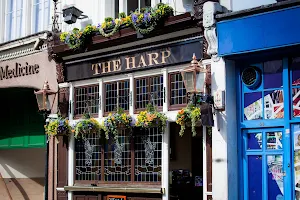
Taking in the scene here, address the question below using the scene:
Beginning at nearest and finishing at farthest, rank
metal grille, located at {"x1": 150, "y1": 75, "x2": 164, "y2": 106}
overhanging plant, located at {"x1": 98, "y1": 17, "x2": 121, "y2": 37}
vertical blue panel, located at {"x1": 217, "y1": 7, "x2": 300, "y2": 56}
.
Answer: vertical blue panel, located at {"x1": 217, "y1": 7, "x2": 300, "y2": 56}, metal grille, located at {"x1": 150, "y1": 75, "x2": 164, "y2": 106}, overhanging plant, located at {"x1": 98, "y1": 17, "x2": 121, "y2": 37}

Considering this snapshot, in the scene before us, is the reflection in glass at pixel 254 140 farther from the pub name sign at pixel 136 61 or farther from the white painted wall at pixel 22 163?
the white painted wall at pixel 22 163

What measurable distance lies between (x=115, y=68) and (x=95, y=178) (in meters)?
2.74

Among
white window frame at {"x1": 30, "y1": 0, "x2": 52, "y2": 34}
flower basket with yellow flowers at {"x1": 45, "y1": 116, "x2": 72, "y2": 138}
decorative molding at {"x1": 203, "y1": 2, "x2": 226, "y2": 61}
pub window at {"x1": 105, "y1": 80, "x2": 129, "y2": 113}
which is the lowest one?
flower basket with yellow flowers at {"x1": 45, "y1": 116, "x2": 72, "y2": 138}

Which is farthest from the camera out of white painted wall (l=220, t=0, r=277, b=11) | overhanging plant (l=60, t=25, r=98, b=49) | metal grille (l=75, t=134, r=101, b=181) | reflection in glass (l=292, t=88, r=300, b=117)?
metal grille (l=75, t=134, r=101, b=181)

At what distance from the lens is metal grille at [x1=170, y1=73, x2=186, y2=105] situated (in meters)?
11.5

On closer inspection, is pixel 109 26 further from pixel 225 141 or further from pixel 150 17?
pixel 225 141

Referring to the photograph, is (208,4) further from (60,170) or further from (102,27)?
(60,170)

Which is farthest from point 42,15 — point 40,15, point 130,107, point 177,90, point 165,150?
point 165,150

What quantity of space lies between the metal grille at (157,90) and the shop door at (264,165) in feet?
7.57

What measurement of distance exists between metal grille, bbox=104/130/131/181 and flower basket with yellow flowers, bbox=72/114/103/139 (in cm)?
47

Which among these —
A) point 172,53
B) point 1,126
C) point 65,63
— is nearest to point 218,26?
point 172,53

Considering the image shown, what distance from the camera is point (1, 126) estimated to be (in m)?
17.4

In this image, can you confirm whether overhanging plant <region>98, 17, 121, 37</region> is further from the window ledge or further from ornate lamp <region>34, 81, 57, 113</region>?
the window ledge

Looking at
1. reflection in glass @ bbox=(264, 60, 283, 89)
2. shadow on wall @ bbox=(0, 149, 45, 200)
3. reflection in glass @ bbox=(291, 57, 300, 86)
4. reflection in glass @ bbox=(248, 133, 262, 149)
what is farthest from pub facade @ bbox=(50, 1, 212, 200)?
shadow on wall @ bbox=(0, 149, 45, 200)
